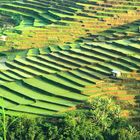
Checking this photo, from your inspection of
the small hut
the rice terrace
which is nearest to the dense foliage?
the rice terrace

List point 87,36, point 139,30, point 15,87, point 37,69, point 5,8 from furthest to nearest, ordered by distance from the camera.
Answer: point 5,8, point 87,36, point 139,30, point 37,69, point 15,87

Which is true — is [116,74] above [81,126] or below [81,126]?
above

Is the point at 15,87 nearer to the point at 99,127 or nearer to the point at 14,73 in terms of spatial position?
the point at 14,73

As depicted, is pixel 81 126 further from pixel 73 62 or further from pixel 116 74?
pixel 73 62

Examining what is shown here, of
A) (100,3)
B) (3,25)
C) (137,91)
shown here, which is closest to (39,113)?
(137,91)

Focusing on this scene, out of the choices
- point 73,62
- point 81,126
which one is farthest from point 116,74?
point 73,62

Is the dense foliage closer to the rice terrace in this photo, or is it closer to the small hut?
the rice terrace
